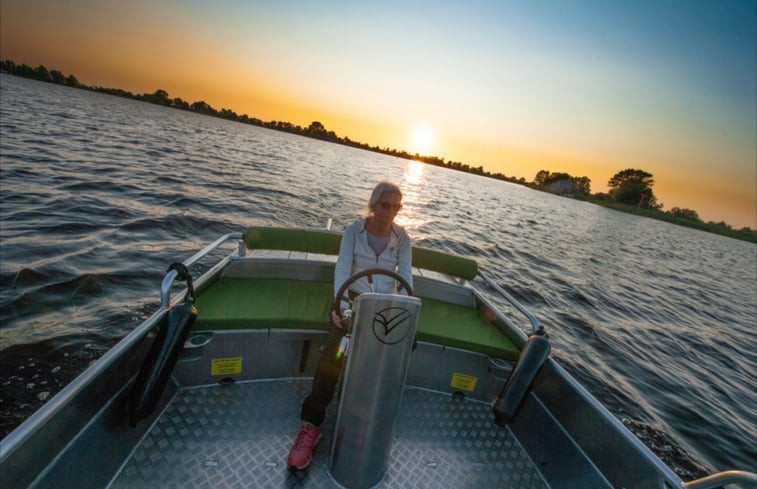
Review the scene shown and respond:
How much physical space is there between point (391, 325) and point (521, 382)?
145 centimetres

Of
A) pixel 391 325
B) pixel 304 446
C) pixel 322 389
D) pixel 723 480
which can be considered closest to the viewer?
pixel 723 480

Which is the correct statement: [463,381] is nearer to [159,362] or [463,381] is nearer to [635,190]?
[159,362]

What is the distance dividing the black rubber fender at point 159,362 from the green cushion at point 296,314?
0.40m

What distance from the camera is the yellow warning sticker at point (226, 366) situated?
9.20 feet

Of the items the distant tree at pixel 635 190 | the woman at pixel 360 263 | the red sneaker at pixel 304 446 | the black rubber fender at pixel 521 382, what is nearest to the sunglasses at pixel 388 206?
the woman at pixel 360 263

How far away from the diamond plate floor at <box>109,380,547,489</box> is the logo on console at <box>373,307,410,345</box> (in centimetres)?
120

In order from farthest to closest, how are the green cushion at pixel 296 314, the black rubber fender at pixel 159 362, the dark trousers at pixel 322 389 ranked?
the green cushion at pixel 296 314, the dark trousers at pixel 322 389, the black rubber fender at pixel 159 362

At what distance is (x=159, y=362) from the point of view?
2.11m

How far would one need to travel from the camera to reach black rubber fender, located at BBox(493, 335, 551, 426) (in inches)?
99.3

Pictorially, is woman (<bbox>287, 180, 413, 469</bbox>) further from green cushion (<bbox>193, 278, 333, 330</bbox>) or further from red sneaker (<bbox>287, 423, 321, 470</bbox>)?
green cushion (<bbox>193, 278, 333, 330</bbox>)

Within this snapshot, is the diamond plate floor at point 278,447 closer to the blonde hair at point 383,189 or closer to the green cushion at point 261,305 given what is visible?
the green cushion at point 261,305

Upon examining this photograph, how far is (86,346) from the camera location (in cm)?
392

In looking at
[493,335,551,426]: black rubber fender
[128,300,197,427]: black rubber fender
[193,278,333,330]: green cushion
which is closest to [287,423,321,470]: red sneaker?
[193,278,333,330]: green cushion

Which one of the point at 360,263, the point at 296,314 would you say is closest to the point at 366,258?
the point at 360,263
